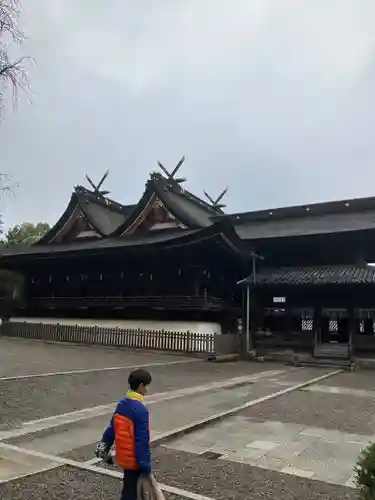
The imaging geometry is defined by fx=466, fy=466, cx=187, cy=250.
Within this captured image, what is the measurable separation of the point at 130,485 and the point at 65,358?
13.7 metres

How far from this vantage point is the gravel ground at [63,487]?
4427mm

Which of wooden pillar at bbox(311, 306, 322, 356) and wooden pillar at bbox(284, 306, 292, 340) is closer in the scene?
wooden pillar at bbox(311, 306, 322, 356)

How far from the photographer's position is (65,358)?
16531 mm

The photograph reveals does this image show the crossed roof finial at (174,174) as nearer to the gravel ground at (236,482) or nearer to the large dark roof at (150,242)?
the large dark roof at (150,242)

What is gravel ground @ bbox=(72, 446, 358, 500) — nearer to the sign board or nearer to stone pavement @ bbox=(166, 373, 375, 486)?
stone pavement @ bbox=(166, 373, 375, 486)

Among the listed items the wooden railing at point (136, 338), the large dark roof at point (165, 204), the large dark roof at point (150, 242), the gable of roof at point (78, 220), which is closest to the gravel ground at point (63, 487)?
the wooden railing at point (136, 338)

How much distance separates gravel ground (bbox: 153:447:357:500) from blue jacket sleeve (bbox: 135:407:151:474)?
1570mm

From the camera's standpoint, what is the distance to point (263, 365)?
19422mm

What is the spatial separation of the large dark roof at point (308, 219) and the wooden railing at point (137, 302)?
4.53m

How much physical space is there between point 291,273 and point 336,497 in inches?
728

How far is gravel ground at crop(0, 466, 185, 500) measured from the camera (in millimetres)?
4427

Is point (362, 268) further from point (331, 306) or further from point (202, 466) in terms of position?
point (202, 466)

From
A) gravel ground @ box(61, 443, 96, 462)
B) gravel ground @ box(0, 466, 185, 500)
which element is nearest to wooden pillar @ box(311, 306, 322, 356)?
gravel ground @ box(61, 443, 96, 462)

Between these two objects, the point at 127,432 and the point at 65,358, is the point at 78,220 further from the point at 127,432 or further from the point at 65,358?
the point at 127,432
